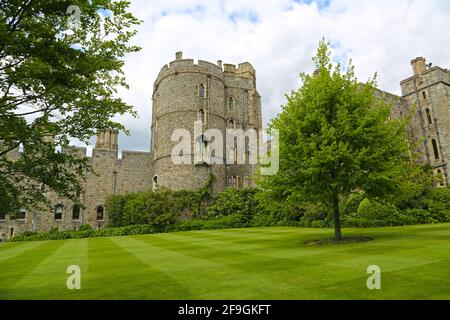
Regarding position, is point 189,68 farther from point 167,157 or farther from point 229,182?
point 229,182

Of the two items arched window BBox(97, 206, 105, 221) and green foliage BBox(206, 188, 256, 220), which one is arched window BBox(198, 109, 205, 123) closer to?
green foliage BBox(206, 188, 256, 220)

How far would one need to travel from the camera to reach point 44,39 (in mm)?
6449

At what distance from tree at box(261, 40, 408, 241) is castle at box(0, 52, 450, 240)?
872 inches

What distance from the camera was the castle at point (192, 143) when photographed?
33562mm

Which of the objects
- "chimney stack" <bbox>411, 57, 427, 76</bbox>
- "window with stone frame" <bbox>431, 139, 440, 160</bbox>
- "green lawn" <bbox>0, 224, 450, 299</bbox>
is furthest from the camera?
"chimney stack" <bbox>411, 57, 427, 76</bbox>

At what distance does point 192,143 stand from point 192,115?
10.3ft

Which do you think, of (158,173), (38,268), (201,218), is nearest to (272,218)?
(201,218)

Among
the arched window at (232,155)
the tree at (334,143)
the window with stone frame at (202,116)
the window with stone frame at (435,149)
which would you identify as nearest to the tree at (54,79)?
the tree at (334,143)

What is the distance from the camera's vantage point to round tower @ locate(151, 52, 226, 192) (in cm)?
3369

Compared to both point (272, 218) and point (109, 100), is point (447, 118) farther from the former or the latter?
point (109, 100)

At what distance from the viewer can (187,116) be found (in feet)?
114

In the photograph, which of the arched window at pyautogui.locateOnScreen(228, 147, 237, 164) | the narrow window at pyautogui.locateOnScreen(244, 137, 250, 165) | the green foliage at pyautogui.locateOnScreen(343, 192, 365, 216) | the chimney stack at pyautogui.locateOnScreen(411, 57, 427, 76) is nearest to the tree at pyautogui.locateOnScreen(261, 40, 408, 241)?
the green foliage at pyautogui.locateOnScreen(343, 192, 365, 216)

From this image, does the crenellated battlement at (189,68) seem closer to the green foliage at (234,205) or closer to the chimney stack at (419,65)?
the green foliage at (234,205)

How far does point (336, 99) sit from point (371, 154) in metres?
2.46
